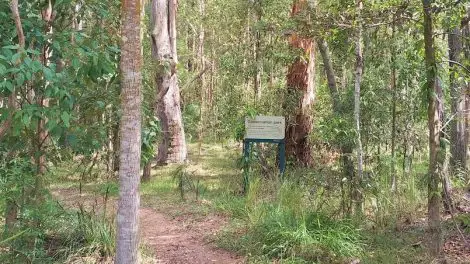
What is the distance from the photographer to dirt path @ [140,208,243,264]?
5805mm

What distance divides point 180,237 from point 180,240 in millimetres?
146

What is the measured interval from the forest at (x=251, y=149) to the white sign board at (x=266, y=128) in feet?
0.28

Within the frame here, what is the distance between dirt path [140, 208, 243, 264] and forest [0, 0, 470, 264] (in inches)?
1.3

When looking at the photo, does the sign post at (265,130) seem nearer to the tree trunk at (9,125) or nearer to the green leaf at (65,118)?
the tree trunk at (9,125)

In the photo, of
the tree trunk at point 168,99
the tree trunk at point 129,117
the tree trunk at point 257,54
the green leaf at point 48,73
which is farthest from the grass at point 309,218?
the tree trunk at point 168,99

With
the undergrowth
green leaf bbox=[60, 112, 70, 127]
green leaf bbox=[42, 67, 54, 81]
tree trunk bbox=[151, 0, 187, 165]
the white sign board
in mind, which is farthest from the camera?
tree trunk bbox=[151, 0, 187, 165]

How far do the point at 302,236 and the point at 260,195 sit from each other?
2191mm

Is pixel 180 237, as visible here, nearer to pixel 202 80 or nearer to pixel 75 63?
pixel 75 63

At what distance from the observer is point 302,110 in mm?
11719

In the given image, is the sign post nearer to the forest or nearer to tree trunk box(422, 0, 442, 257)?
the forest

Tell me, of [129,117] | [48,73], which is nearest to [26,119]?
[48,73]

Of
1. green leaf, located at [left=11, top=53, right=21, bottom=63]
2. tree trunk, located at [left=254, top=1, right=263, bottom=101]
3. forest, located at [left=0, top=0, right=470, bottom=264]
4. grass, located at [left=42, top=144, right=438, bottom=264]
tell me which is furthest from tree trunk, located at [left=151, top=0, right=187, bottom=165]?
green leaf, located at [left=11, top=53, right=21, bottom=63]

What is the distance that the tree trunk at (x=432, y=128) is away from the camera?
4.93 m

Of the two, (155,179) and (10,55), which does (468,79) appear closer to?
(10,55)
